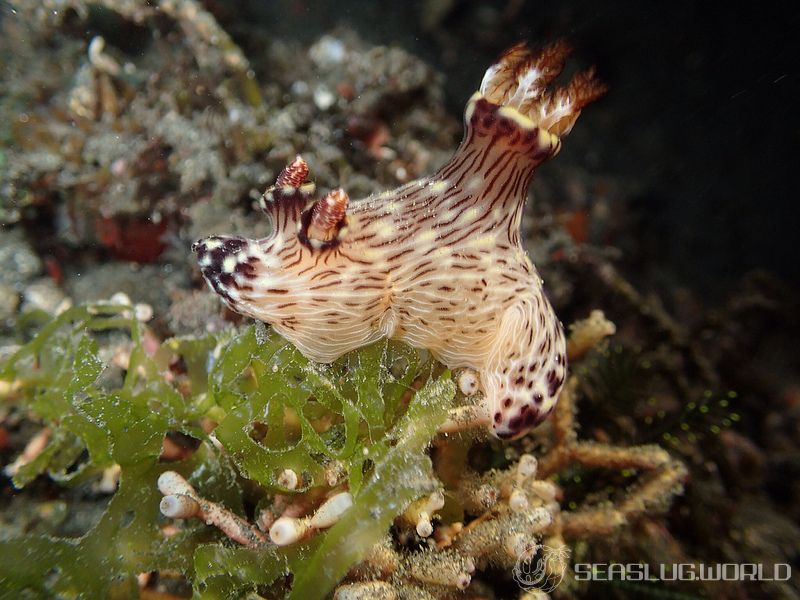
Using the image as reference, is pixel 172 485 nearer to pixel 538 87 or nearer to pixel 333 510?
pixel 333 510

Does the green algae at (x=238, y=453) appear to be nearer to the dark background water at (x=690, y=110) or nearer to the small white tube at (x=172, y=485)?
the small white tube at (x=172, y=485)

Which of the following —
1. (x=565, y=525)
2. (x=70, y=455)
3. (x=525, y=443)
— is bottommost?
(x=70, y=455)

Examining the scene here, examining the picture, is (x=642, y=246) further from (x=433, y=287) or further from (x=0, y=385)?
(x=0, y=385)

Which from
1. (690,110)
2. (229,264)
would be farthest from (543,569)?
(690,110)

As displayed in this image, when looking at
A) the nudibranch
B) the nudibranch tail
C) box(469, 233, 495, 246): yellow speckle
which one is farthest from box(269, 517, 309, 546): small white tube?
the nudibranch tail

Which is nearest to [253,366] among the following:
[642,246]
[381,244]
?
[381,244]
